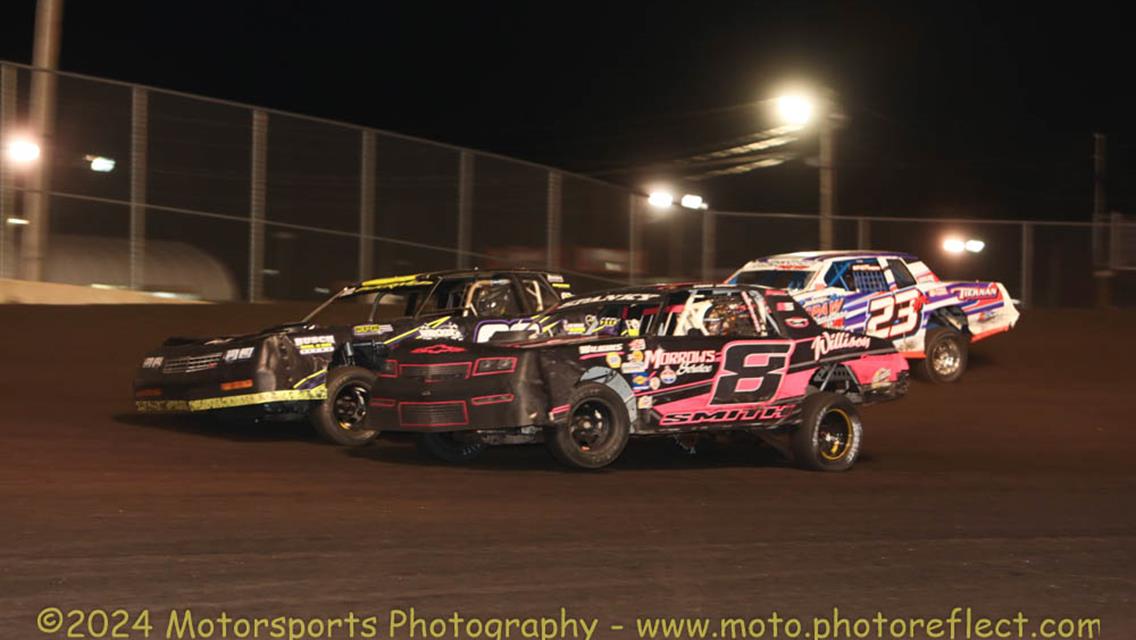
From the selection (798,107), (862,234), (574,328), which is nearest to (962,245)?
(862,234)

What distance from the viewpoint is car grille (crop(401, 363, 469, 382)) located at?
36.8ft

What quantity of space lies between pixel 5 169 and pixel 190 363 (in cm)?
900

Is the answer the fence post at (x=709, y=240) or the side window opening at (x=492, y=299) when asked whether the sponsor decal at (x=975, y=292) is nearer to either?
the side window opening at (x=492, y=299)

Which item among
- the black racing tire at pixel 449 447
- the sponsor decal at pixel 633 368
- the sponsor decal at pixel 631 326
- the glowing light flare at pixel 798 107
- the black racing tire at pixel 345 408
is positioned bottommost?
the black racing tire at pixel 449 447

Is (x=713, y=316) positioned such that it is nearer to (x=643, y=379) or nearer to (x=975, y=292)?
(x=643, y=379)

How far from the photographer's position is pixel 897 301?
736 inches

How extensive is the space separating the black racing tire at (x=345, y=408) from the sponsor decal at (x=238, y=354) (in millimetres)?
708

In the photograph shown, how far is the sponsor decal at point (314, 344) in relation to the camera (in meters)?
13.0

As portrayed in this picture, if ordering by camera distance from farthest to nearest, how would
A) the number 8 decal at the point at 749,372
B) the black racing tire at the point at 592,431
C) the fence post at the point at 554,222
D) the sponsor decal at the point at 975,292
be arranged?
the fence post at the point at 554,222 → the sponsor decal at the point at 975,292 → the number 8 decal at the point at 749,372 → the black racing tire at the point at 592,431

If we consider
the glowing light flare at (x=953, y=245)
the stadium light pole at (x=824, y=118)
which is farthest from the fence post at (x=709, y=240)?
the glowing light flare at (x=953, y=245)

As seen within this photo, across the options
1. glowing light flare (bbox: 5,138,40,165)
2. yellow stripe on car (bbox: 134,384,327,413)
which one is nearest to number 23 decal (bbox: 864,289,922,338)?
yellow stripe on car (bbox: 134,384,327,413)

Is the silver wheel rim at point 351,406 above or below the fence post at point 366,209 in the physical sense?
below

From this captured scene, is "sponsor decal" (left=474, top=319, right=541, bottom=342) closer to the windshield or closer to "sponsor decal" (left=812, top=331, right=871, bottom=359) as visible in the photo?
"sponsor decal" (left=812, top=331, right=871, bottom=359)

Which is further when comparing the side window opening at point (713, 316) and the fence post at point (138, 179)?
the fence post at point (138, 179)
